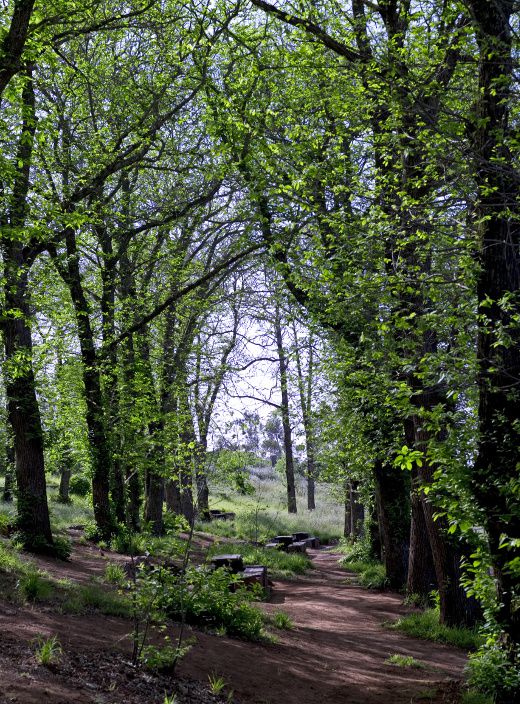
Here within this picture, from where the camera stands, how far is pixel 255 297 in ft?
63.9

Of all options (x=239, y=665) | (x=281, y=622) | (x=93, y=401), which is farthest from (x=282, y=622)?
(x=93, y=401)

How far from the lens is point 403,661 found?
893 cm

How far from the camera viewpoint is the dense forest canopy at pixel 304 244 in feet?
21.9

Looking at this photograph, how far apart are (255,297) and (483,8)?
13005 millimetres

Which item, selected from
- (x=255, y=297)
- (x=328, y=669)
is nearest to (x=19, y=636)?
(x=328, y=669)

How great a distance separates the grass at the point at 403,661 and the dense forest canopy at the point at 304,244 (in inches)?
71.6

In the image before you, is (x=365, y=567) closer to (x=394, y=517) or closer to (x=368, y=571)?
(x=368, y=571)

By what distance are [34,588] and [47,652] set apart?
9.15 ft

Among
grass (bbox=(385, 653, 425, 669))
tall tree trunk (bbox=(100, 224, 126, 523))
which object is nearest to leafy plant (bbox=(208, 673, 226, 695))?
grass (bbox=(385, 653, 425, 669))

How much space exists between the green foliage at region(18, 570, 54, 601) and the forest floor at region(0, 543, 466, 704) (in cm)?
30

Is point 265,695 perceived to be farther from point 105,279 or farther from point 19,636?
point 105,279

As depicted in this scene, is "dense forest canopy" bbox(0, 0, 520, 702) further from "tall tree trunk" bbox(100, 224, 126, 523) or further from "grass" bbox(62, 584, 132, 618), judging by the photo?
"grass" bbox(62, 584, 132, 618)

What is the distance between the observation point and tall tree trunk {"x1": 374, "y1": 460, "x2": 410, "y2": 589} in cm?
1490

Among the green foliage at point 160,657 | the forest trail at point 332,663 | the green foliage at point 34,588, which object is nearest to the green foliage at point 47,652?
the green foliage at point 160,657
